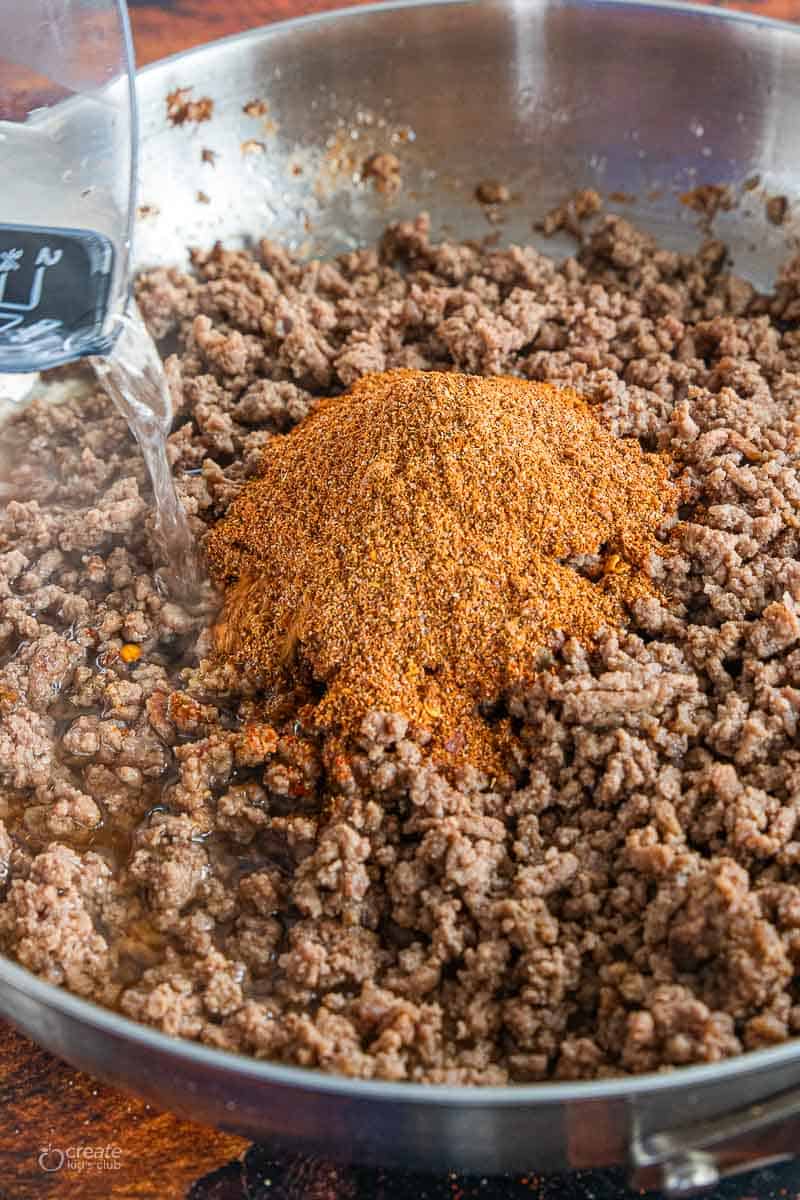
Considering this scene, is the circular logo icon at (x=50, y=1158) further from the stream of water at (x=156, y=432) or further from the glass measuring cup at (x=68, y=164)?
the glass measuring cup at (x=68, y=164)

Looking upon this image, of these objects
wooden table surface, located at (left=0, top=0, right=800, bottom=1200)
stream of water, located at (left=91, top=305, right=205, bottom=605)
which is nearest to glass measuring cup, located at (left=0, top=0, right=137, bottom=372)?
stream of water, located at (left=91, top=305, right=205, bottom=605)

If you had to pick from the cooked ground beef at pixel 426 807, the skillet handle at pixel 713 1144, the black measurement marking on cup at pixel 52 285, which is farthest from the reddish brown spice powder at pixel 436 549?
the skillet handle at pixel 713 1144

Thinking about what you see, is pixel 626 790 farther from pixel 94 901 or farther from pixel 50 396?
pixel 50 396

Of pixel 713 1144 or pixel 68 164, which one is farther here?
pixel 68 164

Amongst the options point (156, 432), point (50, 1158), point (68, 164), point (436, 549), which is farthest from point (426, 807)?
point (68, 164)

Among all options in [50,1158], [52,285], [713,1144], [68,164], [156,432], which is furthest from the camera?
[156,432]

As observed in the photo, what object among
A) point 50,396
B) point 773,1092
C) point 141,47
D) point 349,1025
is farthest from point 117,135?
point 773,1092

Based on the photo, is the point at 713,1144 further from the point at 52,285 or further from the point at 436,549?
the point at 52,285
